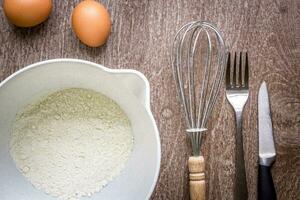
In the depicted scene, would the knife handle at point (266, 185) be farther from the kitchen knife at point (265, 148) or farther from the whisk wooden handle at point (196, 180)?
the whisk wooden handle at point (196, 180)

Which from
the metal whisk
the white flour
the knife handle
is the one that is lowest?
the knife handle

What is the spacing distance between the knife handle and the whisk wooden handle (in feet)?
0.33

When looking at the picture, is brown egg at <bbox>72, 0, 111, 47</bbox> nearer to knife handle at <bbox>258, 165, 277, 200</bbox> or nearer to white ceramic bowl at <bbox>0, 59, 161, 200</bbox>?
white ceramic bowl at <bbox>0, 59, 161, 200</bbox>

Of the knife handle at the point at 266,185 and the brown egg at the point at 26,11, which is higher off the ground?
the brown egg at the point at 26,11

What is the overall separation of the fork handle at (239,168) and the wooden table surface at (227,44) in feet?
0.04

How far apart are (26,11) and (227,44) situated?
352 mm

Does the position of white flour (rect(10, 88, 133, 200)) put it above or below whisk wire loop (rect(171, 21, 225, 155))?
below

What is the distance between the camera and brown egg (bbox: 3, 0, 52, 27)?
79cm

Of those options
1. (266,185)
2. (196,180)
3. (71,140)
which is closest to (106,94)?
(71,140)

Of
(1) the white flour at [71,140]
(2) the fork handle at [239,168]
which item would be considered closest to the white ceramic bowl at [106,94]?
(1) the white flour at [71,140]

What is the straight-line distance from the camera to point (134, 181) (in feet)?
2.73

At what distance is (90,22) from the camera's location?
799 millimetres

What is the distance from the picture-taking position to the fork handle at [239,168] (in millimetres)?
852

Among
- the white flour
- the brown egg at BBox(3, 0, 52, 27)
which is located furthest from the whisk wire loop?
→ the brown egg at BBox(3, 0, 52, 27)
